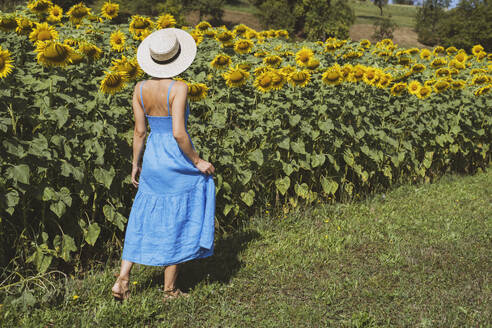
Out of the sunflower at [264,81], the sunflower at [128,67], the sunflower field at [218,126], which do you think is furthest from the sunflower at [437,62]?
the sunflower at [128,67]

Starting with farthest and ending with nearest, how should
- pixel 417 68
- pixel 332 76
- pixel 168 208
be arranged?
1. pixel 417 68
2. pixel 332 76
3. pixel 168 208

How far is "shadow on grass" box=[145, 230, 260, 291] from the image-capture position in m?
3.43

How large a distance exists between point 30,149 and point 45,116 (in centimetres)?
27

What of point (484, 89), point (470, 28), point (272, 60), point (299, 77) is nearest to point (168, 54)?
point (299, 77)

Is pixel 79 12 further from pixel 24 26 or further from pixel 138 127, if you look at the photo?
pixel 138 127

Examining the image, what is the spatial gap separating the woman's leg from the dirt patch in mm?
35687

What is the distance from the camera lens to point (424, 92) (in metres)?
5.50

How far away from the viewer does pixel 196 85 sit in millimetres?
3285

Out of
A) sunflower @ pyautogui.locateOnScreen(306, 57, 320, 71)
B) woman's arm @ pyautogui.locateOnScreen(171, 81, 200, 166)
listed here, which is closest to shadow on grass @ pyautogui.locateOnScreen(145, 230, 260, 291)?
woman's arm @ pyautogui.locateOnScreen(171, 81, 200, 166)

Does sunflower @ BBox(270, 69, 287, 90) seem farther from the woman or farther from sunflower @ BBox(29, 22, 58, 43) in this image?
sunflower @ BBox(29, 22, 58, 43)

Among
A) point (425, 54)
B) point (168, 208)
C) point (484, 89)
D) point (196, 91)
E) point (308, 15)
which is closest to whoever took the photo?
point (168, 208)

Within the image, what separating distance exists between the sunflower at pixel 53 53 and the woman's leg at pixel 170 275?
1.60 m

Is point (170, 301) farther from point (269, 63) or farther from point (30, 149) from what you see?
point (269, 63)

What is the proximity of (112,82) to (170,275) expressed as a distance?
1.43 meters
